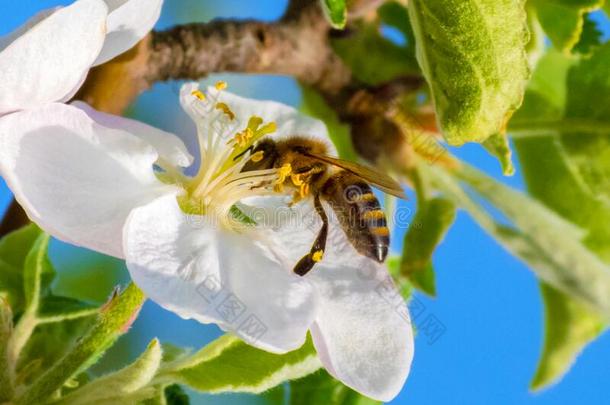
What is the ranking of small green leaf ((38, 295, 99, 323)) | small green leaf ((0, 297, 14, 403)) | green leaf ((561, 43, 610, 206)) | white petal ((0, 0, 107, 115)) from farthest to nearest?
green leaf ((561, 43, 610, 206)) < small green leaf ((38, 295, 99, 323)) < small green leaf ((0, 297, 14, 403)) < white petal ((0, 0, 107, 115))

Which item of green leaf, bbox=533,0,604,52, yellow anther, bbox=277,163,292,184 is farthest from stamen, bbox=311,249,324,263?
green leaf, bbox=533,0,604,52

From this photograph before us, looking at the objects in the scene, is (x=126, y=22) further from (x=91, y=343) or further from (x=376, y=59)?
(x=376, y=59)

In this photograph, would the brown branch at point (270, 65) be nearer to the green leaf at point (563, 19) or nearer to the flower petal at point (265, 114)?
the flower petal at point (265, 114)

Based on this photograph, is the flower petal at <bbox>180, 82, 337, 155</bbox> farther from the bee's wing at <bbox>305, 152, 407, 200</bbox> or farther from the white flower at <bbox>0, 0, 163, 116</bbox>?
the white flower at <bbox>0, 0, 163, 116</bbox>

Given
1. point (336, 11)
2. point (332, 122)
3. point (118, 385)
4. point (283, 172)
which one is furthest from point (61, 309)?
point (332, 122)

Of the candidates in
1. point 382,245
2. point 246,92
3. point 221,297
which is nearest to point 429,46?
point 382,245

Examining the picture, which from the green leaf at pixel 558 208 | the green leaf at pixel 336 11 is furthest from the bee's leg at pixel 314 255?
the green leaf at pixel 558 208
